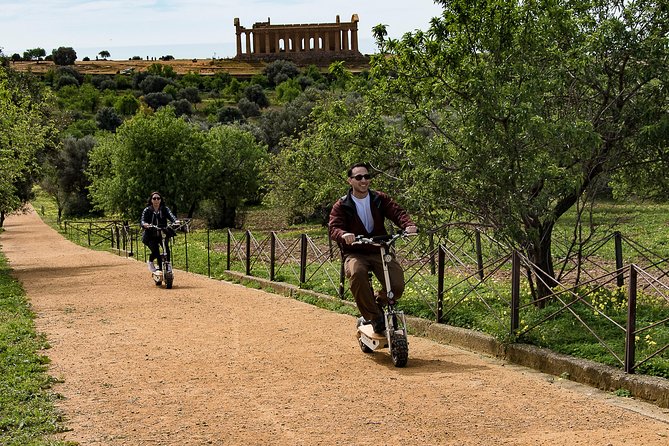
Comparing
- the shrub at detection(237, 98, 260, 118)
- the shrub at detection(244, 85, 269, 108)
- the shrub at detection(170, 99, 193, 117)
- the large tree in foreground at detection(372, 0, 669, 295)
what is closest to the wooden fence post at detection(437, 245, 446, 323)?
the large tree in foreground at detection(372, 0, 669, 295)

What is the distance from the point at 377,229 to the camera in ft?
29.2

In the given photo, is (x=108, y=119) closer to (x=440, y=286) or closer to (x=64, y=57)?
(x=64, y=57)

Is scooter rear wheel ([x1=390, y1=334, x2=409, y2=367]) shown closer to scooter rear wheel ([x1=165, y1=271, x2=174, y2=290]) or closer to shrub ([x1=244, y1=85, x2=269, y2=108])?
scooter rear wheel ([x1=165, y1=271, x2=174, y2=290])

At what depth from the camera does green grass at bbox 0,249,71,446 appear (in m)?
6.27

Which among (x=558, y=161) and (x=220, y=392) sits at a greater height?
(x=558, y=161)

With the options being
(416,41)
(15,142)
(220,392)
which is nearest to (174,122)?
(15,142)

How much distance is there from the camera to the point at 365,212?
29.0ft

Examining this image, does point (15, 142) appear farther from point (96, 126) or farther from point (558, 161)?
point (96, 126)

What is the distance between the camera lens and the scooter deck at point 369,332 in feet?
28.6

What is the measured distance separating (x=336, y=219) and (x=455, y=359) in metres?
1.75

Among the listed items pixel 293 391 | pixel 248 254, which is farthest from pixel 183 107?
pixel 293 391

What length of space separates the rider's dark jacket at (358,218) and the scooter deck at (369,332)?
74 centimetres

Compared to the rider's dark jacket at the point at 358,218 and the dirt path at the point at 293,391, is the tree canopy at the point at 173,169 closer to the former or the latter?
the dirt path at the point at 293,391

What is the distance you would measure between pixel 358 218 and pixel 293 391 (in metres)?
1.99
